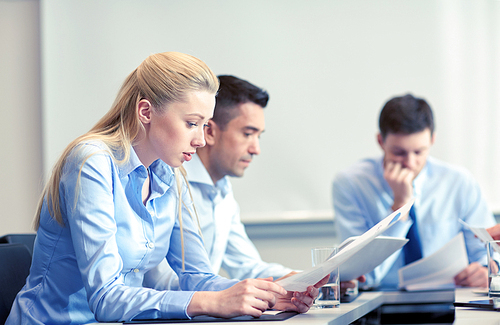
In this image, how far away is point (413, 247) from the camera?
2111 millimetres

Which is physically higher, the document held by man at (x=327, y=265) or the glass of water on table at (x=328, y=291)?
the document held by man at (x=327, y=265)

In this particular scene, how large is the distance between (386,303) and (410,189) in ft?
3.35

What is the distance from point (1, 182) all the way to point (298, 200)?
1.83 m

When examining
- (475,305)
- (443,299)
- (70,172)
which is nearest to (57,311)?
(70,172)

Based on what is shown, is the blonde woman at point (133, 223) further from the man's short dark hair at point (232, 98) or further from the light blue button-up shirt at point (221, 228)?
the man's short dark hair at point (232, 98)

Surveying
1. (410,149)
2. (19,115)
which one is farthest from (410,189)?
(19,115)

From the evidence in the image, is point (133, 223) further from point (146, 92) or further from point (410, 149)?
point (410, 149)

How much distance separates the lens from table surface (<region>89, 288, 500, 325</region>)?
0.85m

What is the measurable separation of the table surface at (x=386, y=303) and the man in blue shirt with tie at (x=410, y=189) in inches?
29.8

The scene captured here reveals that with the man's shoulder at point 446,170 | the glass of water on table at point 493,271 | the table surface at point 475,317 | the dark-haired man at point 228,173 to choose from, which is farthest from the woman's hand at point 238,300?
the man's shoulder at point 446,170

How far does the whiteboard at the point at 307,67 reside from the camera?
9.03ft

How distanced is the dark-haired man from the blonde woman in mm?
484

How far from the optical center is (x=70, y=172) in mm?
986

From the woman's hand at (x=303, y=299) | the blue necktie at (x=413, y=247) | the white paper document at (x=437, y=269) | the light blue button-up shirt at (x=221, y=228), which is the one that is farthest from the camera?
the blue necktie at (x=413, y=247)
